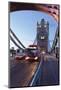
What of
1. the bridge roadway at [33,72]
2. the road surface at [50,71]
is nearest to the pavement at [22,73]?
the bridge roadway at [33,72]

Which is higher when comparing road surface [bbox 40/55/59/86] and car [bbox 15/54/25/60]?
car [bbox 15/54/25/60]

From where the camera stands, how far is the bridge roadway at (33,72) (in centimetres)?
233

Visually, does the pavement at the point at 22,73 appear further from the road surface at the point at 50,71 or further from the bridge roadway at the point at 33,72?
the road surface at the point at 50,71

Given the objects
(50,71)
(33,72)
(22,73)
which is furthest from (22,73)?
(50,71)

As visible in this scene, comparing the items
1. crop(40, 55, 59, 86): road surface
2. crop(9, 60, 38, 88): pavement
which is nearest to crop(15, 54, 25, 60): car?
crop(9, 60, 38, 88): pavement

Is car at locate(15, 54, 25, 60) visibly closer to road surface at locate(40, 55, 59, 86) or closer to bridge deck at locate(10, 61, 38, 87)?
bridge deck at locate(10, 61, 38, 87)

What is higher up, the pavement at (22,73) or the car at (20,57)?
the car at (20,57)

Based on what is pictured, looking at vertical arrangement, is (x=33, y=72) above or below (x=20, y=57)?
below

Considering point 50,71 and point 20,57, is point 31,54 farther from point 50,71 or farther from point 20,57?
point 50,71

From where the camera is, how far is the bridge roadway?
2328 mm

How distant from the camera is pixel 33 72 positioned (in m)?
2.38

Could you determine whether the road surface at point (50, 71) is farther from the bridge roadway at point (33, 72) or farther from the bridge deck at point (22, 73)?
the bridge deck at point (22, 73)

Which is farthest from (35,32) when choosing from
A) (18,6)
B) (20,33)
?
(18,6)

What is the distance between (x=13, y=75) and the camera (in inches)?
91.4
